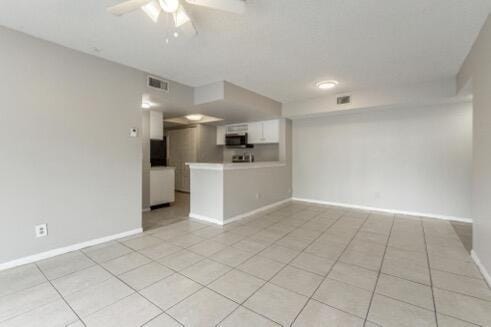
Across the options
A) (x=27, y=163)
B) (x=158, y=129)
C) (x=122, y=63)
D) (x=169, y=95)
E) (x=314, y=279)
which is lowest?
(x=314, y=279)

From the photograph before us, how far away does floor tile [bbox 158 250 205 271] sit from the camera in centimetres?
233

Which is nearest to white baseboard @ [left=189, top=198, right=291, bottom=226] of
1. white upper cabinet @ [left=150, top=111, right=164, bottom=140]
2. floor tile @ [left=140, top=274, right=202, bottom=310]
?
floor tile @ [left=140, top=274, right=202, bottom=310]

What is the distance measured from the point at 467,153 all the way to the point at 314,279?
3.91 meters

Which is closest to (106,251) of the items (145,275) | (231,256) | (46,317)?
(145,275)

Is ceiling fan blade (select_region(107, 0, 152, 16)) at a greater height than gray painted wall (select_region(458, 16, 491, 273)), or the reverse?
ceiling fan blade (select_region(107, 0, 152, 16))

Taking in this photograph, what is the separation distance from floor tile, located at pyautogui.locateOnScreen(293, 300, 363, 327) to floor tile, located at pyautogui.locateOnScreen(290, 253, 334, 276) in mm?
541

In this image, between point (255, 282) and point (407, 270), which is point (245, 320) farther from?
point (407, 270)

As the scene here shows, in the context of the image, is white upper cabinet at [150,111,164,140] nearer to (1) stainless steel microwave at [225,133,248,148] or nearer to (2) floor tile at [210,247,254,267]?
(1) stainless steel microwave at [225,133,248,148]

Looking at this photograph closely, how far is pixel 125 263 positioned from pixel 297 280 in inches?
72.7

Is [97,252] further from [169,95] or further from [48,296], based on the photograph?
[169,95]

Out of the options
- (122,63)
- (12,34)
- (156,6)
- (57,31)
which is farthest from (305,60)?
(12,34)

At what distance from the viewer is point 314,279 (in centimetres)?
207

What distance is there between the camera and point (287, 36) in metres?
2.36

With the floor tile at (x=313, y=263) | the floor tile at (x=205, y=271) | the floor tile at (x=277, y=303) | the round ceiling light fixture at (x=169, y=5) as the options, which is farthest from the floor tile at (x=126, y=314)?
the round ceiling light fixture at (x=169, y=5)
